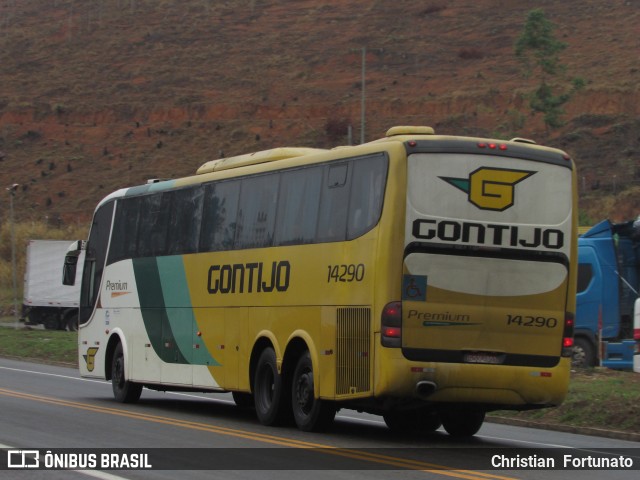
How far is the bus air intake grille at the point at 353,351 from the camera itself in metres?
14.8

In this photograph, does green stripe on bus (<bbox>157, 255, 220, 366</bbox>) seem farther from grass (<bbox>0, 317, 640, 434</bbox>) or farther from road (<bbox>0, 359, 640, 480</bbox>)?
grass (<bbox>0, 317, 640, 434</bbox>)

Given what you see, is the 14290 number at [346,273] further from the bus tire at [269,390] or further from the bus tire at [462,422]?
the bus tire at [462,422]

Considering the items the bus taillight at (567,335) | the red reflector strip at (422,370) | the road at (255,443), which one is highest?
the bus taillight at (567,335)

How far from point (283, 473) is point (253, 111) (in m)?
74.1

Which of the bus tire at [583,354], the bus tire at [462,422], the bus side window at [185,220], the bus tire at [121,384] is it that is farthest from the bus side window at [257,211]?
the bus tire at [583,354]

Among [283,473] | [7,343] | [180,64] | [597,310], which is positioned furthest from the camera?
[180,64]

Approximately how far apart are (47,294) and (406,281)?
40515mm

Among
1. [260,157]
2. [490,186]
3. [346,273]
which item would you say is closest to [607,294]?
[260,157]

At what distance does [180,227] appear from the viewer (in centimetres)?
2022

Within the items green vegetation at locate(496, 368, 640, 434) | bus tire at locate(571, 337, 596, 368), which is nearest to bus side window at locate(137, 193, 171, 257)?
green vegetation at locate(496, 368, 640, 434)

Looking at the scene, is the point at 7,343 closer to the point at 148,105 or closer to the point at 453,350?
the point at 453,350

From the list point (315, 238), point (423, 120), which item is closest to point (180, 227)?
point (315, 238)

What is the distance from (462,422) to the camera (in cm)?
1686

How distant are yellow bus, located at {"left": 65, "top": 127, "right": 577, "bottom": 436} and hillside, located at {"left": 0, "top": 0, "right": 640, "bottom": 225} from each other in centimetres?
4632
